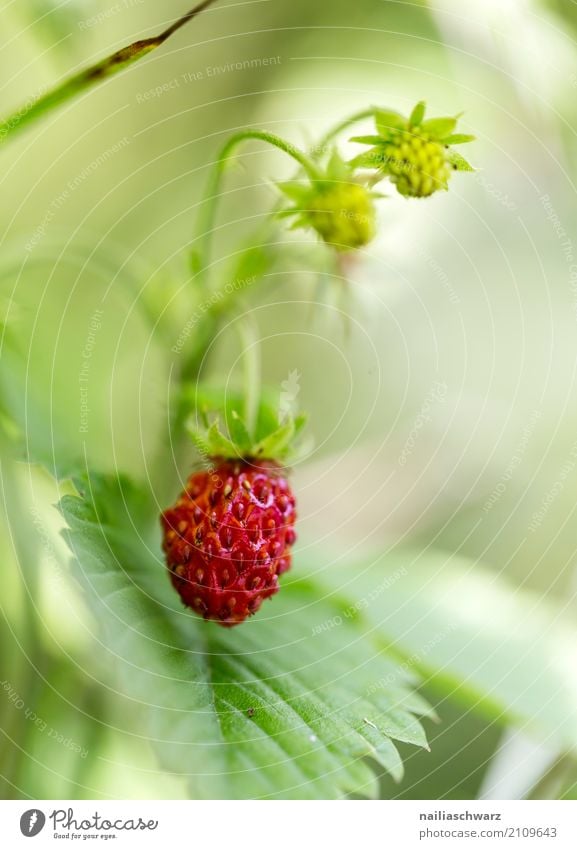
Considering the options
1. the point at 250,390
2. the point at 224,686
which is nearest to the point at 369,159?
the point at 250,390

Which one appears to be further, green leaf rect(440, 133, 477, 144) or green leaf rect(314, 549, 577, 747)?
green leaf rect(314, 549, 577, 747)

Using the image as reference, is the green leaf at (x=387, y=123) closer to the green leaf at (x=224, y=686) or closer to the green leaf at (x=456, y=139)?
the green leaf at (x=456, y=139)

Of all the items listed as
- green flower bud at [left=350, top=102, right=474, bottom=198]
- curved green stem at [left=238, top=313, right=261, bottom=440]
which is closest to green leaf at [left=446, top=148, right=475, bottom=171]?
green flower bud at [left=350, top=102, right=474, bottom=198]

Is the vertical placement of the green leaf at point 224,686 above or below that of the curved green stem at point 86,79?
below

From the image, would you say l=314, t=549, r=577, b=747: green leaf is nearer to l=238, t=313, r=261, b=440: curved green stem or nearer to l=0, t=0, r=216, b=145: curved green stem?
l=238, t=313, r=261, b=440: curved green stem

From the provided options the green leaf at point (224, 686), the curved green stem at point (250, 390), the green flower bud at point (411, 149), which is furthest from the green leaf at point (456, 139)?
the green leaf at point (224, 686)

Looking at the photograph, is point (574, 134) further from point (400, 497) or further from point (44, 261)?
point (44, 261)
